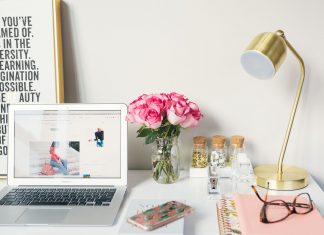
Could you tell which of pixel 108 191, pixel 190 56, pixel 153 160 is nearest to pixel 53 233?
pixel 108 191

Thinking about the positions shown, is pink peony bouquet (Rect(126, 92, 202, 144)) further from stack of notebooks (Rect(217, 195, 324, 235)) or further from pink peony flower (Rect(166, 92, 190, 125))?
stack of notebooks (Rect(217, 195, 324, 235))

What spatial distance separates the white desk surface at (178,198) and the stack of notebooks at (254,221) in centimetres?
3

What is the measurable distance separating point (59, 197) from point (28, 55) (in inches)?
18.9

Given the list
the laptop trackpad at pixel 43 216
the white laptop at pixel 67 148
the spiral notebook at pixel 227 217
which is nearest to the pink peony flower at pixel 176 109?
the white laptop at pixel 67 148

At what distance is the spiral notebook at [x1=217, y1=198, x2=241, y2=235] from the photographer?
86 centimetres

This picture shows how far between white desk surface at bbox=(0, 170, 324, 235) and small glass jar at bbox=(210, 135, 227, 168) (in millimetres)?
73

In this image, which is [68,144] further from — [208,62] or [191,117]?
[208,62]

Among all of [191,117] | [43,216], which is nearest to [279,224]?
[191,117]

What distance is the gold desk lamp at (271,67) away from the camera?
966 millimetres

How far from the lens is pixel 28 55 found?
1231 mm

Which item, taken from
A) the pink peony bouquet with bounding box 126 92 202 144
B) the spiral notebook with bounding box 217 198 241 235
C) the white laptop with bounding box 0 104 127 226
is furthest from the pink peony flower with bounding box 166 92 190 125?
the spiral notebook with bounding box 217 198 241 235

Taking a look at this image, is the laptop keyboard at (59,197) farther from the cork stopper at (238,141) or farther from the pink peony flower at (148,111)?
the cork stopper at (238,141)

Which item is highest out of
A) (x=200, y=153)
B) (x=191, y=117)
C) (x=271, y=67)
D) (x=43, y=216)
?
(x=271, y=67)

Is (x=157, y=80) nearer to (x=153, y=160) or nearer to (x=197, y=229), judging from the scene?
(x=153, y=160)
